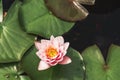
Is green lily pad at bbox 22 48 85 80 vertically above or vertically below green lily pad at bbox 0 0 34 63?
below

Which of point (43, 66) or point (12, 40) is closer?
point (43, 66)

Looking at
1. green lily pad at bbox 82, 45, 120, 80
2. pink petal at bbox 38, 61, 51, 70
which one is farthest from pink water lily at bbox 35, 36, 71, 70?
green lily pad at bbox 82, 45, 120, 80

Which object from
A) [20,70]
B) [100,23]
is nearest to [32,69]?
[20,70]

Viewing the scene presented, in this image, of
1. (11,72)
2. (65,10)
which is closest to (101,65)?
(65,10)

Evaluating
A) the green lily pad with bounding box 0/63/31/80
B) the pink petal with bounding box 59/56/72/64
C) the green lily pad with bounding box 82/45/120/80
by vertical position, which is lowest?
the green lily pad with bounding box 82/45/120/80

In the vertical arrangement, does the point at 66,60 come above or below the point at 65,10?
below

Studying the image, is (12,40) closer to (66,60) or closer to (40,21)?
(40,21)

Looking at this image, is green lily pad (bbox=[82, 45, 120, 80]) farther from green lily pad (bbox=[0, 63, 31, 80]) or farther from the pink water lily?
green lily pad (bbox=[0, 63, 31, 80])
